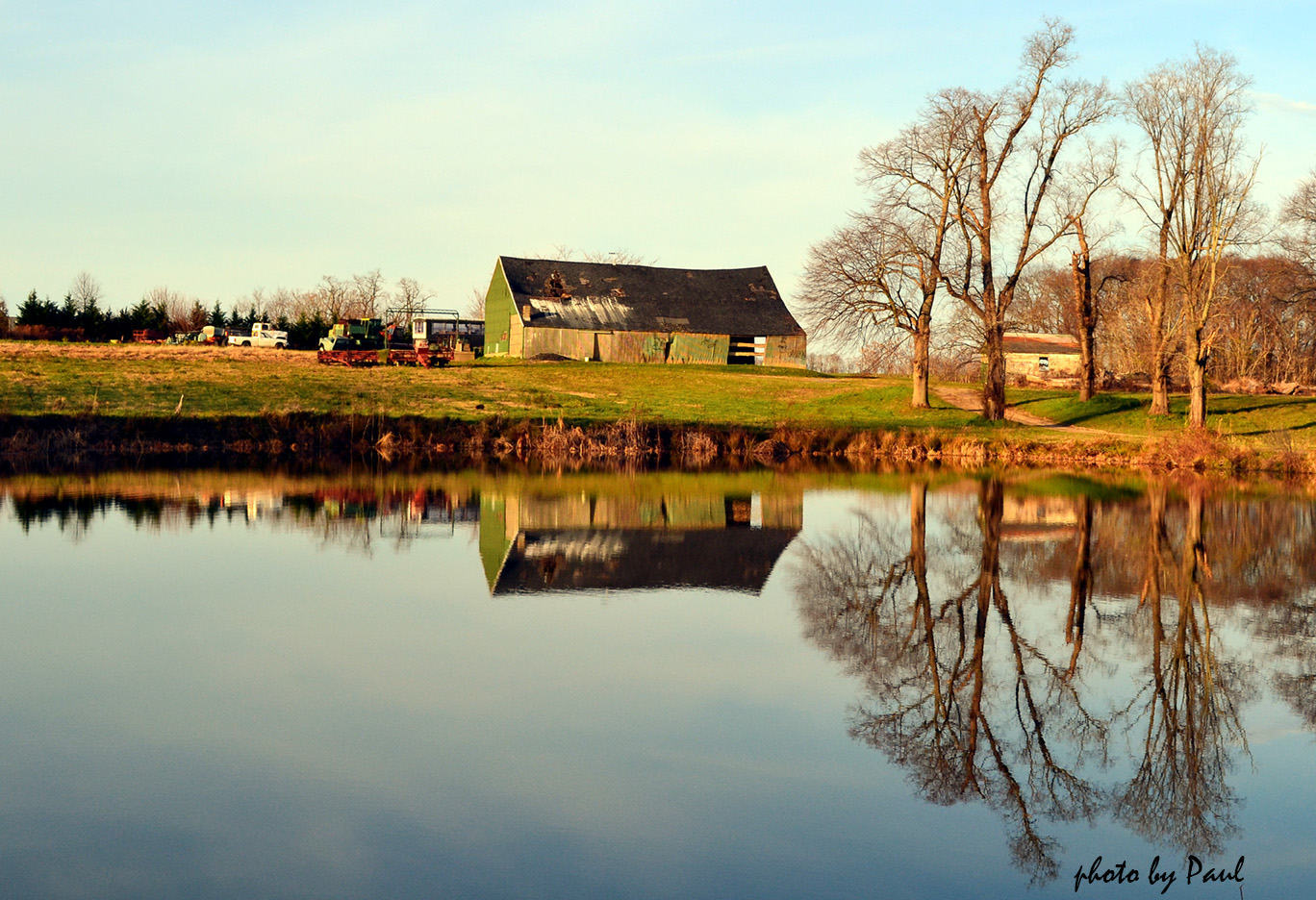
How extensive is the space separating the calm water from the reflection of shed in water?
27.7 inches

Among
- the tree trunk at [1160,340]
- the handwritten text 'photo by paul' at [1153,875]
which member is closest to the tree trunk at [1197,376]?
the tree trunk at [1160,340]

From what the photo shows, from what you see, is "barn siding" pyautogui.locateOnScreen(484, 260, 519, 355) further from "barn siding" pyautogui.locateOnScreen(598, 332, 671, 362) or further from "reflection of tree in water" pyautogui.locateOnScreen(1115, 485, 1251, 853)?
"reflection of tree in water" pyautogui.locateOnScreen(1115, 485, 1251, 853)

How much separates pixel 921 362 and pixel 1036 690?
118 ft

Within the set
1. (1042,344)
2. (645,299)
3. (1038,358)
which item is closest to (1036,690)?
(645,299)

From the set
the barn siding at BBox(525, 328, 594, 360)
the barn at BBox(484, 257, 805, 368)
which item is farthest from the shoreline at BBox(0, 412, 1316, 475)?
the barn at BBox(484, 257, 805, 368)

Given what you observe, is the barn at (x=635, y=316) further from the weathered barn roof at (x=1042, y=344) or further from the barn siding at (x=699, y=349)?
the weathered barn roof at (x=1042, y=344)

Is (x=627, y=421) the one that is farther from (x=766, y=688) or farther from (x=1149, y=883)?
(x=1149, y=883)

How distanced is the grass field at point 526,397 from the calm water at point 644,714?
20108 millimetres

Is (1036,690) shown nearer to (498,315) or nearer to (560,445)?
(560,445)

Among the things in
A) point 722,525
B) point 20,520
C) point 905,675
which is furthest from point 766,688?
point 20,520

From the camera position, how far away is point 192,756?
778 centimetres

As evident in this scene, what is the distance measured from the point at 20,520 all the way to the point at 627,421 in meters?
19.7

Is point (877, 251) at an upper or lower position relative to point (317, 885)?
upper

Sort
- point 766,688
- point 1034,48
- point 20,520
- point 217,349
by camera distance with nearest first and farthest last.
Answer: point 766,688 < point 20,520 < point 1034,48 < point 217,349
